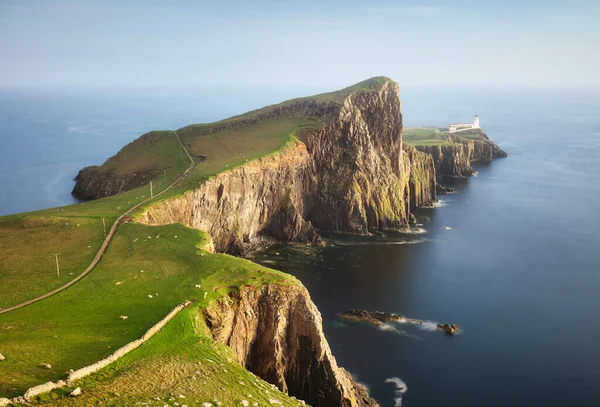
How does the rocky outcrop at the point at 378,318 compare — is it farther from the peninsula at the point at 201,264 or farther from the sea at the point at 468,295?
the peninsula at the point at 201,264

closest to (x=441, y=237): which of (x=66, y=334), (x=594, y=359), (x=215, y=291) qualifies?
(x=594, y=359)

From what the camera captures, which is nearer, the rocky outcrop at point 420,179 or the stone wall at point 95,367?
the stone wall at point 95,367

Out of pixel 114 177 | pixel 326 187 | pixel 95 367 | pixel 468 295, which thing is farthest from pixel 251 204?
pixel 95 367

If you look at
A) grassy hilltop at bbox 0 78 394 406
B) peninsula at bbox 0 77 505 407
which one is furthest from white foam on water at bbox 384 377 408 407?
grassy hilltop at bbox 0 78 394 406

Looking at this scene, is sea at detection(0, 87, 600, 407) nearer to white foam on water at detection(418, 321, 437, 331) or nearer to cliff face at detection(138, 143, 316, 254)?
white foam on water at detection(418, 321, 437, 331)

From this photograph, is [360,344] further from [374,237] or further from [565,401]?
[374,237]

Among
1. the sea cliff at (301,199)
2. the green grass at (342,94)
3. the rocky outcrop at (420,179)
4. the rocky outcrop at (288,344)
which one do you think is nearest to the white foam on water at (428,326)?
the sea cliff at (301,199)

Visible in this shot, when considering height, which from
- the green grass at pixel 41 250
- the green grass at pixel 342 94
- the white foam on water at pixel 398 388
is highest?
the green grass at pixel 342 94
